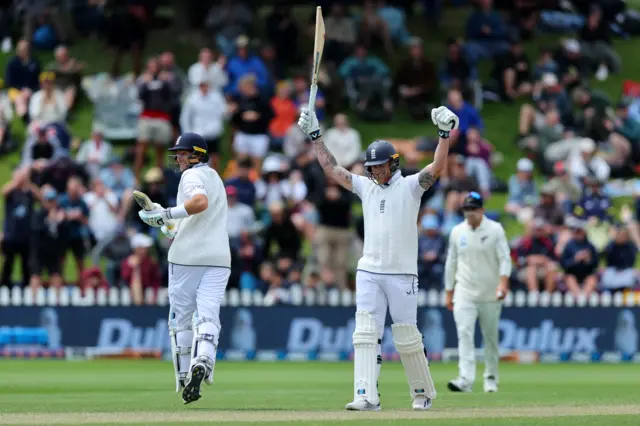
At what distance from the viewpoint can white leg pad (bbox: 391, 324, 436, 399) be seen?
1360 centimetres

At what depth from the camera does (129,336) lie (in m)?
26.0

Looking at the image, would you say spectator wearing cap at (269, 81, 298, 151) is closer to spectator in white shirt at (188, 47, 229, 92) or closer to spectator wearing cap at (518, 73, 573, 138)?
spectator in white shirt at (188, 47, 229, 92)

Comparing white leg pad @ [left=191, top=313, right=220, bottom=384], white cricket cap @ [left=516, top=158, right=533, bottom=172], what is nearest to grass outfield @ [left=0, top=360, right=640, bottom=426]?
white leg pad @ [left=191, top=313, right=220, bottom=384]

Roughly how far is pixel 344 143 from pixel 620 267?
6.08m

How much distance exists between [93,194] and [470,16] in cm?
1060

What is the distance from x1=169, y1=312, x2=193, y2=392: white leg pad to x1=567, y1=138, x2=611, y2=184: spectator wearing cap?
55.5ft

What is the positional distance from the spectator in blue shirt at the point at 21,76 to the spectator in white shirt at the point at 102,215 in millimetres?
4864

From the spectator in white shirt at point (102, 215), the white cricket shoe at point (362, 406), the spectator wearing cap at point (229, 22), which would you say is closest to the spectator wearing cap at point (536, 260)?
the spectator in white shirt at point (102, 215)

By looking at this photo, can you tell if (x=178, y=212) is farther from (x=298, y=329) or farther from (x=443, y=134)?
(x=298, y=329)

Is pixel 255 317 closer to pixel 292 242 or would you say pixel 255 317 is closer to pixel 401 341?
pixel 292 242

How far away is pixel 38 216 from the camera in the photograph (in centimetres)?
2700

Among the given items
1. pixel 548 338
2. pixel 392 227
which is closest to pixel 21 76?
pixel 548 338

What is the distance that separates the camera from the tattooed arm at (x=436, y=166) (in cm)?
1320

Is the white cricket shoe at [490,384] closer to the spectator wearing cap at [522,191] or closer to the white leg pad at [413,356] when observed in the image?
the white leg pad at [413,356]
